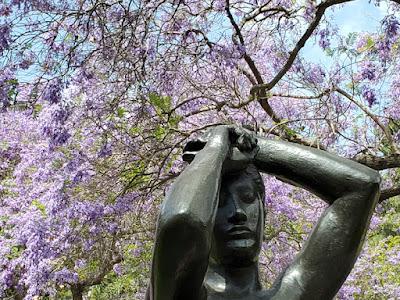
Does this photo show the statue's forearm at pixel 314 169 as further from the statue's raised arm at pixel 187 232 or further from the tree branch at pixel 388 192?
the tree branch at pixel 388 192

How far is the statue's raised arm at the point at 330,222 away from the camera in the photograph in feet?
8.04

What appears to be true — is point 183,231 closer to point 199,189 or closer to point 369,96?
point 199,189

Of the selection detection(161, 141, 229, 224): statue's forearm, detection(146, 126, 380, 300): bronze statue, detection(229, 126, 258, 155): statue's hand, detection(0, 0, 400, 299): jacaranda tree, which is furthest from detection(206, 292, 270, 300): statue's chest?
detection(0, 0, 400, 299): jacaranda tree

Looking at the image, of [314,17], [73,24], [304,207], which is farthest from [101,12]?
[304,207]

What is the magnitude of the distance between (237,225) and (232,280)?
19cm

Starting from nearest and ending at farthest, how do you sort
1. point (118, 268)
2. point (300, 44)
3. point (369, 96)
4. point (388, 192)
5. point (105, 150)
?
point (388, 192) → point (300, 44) → point (105, 150) → point (369, 96) → point (118, 268)

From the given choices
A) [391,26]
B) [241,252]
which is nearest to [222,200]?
[241,252]

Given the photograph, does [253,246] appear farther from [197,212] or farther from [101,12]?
[101,12]

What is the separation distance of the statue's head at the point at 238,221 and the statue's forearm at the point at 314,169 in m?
0.09

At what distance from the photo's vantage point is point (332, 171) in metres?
2.46

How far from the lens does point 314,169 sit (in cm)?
248

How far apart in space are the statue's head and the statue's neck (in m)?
0.02

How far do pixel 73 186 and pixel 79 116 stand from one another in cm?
113

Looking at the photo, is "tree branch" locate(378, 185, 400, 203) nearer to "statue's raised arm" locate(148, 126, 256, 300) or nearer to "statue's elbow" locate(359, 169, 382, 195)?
"statue's elbow" locate(359, 169, 382, 195)
